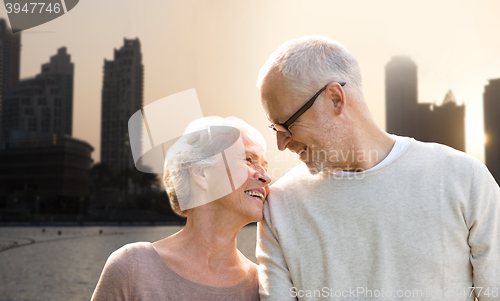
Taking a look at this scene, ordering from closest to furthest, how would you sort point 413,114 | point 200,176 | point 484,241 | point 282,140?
point 484,241, point 282,140, point 200,176, point 413,114

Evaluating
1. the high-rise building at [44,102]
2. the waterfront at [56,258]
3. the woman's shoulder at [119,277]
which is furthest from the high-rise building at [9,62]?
the woman's shoulder at [119,277]

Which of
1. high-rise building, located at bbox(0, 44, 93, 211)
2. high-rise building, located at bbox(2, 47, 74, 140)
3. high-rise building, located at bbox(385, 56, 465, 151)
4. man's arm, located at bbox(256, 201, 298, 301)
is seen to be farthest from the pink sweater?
high-rise building, located at bbox(2, 47, 74, 140)

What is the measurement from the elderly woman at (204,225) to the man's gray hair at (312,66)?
0.49 m

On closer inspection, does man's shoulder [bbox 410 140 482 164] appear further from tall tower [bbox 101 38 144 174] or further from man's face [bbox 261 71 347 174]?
tall tower [bbox 101 38 144 174]

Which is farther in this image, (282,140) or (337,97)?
(282,140)

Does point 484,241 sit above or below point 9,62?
below

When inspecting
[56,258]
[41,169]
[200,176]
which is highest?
[200,176]

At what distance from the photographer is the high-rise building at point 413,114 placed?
→ 6012 centimetres

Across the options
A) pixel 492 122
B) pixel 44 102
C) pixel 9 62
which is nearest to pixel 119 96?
pixel 44 102

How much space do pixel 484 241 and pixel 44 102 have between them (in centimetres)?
13440

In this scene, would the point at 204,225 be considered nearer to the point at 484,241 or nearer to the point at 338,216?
the point at 338,216

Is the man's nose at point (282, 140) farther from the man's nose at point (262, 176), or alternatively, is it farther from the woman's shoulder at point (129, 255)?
the woman's shoulder at point (129, 255)

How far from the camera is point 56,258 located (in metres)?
57.9

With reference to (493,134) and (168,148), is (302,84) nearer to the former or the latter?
(168,148)
